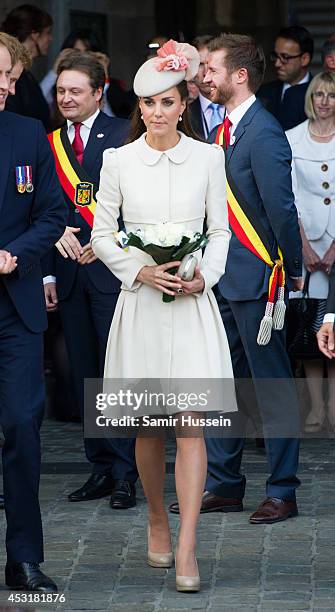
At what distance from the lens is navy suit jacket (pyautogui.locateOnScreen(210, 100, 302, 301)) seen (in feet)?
23.1

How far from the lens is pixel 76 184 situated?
25.4ft

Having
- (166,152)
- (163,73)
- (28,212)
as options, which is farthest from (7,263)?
(163,73)

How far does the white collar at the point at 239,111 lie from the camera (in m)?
7.20

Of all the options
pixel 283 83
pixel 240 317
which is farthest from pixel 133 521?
pixel 283 83

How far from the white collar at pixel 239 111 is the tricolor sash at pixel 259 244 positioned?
22 centimetres

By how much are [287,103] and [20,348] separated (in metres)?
4.77

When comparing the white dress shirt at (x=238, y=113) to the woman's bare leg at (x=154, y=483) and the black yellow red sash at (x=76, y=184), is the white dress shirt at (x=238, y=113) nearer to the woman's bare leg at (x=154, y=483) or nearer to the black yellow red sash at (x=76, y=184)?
the black yellow red sash at (x=76, y=184)

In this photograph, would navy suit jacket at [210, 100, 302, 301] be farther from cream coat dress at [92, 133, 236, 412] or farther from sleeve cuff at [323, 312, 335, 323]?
sleeve cuff at [323, 312, 335, 323]

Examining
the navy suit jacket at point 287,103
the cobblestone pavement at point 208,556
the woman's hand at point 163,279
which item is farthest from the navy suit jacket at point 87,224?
the navy suit jacket at point 287,103

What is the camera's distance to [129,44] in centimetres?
1267

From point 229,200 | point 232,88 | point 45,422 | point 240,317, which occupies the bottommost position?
point 45,422

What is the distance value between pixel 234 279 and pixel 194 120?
2128 millimetres

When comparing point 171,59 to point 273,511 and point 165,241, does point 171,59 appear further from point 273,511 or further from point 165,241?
point 273,511

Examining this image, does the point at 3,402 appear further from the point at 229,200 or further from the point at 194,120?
the point at 194,120
